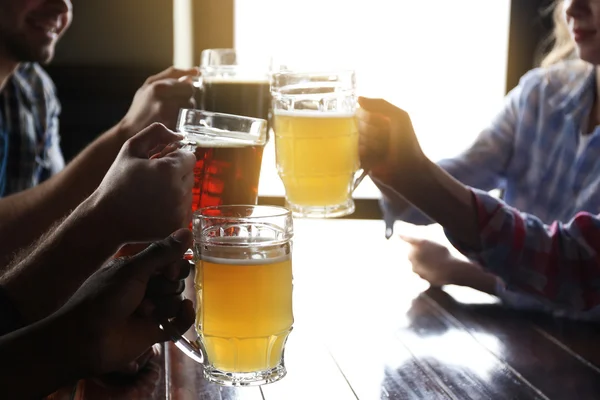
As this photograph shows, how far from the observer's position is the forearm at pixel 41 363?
0.71m

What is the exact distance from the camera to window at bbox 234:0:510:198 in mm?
3104

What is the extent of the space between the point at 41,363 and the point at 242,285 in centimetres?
23

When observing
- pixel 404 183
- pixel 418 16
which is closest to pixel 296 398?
pixel 404 183

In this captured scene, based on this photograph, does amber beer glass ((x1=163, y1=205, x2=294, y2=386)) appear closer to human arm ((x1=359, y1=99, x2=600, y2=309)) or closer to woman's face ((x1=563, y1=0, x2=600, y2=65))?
human arm ((x1=359, y1=99, x2=600, y2=309))

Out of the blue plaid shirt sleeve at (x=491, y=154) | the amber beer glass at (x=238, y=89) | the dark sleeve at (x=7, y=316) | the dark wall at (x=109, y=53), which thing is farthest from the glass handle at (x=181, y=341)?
the dark wall at (x=109, y=53)

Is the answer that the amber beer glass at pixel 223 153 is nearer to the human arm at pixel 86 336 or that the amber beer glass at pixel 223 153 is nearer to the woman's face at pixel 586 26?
the human arm at pixel 86 336

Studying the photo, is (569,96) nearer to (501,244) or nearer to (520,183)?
(520,183)

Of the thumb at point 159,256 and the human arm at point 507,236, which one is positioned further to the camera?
the human arm at point 507,236

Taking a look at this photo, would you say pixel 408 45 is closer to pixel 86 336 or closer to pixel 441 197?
pixel 441 197

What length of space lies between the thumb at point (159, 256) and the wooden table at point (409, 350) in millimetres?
297

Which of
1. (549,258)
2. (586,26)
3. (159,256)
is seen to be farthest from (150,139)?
(586,26)

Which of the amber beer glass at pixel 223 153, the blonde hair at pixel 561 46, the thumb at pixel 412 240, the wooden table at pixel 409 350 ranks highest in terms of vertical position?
the blonde hair at pixel 561 46

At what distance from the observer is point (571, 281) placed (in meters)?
1.42

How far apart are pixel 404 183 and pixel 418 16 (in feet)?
6.54
